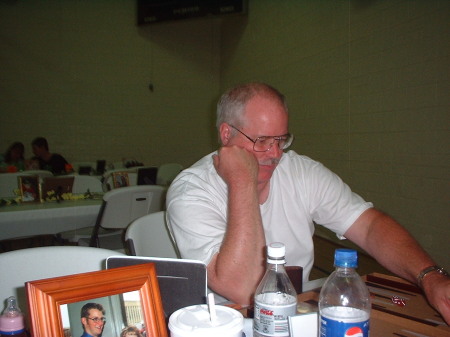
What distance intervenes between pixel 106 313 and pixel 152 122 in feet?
23.8

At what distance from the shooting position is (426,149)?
3.89 meters

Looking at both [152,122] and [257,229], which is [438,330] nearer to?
[257,229]

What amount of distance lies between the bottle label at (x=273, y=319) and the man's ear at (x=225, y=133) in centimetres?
89

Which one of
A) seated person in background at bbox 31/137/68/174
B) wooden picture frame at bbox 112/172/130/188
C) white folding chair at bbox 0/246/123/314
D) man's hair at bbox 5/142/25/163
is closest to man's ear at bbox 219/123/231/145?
white folding chair at bbox 0/246/123/314

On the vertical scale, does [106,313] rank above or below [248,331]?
above

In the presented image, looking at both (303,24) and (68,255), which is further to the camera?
(303,24)

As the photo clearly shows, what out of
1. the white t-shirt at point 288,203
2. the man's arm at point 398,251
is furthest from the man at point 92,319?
the man's arm at point 398,251

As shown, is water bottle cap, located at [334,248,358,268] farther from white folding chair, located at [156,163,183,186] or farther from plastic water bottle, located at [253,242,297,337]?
white folding chair, located at [156,163,183,186]

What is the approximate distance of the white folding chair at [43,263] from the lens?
4.07ft

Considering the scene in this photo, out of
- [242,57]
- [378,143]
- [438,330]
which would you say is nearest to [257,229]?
[438,330]

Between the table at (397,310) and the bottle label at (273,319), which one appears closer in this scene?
the bottle label at (273,319)

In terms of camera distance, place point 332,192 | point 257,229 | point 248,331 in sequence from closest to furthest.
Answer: point 248,331 → point 257,229 → point 332,192

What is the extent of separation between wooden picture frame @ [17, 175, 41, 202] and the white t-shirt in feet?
6.62

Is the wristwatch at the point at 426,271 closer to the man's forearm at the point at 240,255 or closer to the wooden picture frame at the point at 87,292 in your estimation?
the man's forearm at the point at 240,255
